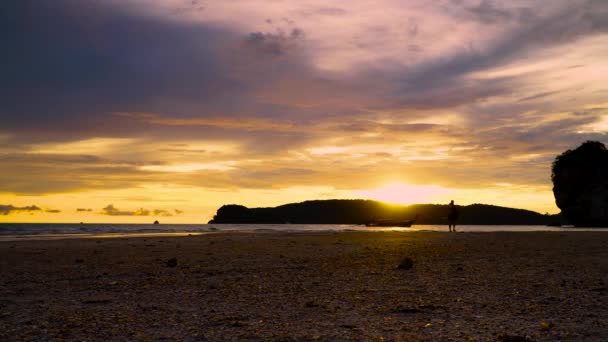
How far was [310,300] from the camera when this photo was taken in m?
11.5

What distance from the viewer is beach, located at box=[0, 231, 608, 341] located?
8602 mm

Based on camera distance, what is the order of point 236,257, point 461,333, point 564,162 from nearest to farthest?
1. point 461,333
2. point 236,257
3. point 564,162

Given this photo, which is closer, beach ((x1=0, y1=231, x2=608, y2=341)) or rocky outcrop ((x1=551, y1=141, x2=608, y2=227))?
beach ((x1=0, y1=231, x2=608, y2=341))

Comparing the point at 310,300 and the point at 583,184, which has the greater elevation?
the point at 583,184

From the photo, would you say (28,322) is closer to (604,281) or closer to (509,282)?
(509,282)

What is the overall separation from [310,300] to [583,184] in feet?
381

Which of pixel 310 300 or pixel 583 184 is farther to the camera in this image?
pixel 583 184

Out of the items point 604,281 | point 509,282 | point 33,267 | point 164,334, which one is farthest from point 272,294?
point 33,267

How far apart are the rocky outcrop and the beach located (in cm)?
10089

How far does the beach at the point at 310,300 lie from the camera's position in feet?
28.2

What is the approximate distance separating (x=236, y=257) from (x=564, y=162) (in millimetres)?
110790

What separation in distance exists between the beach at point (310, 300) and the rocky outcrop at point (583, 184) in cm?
10089

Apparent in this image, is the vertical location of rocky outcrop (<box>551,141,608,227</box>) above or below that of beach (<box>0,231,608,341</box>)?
above

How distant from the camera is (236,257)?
21969 millimetres
